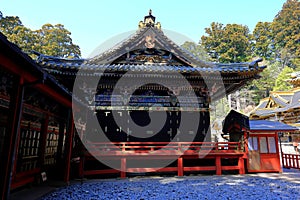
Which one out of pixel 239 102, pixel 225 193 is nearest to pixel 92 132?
pixel 225 193

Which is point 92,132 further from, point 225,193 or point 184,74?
point 225,193

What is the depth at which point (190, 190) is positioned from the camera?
6773mm

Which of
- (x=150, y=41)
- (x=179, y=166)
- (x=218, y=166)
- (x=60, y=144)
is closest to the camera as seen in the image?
(x=60, y=144)

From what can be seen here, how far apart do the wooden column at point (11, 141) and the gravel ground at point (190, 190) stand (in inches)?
69.8

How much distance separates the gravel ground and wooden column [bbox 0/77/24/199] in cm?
177

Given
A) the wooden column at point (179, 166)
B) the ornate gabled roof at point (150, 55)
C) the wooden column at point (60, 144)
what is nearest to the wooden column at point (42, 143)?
the wooden column at point (60, 144)

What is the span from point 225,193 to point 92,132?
7.75m

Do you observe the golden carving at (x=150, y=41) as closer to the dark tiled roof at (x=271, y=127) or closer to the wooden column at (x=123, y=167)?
the wooden column at (x=123, y=167)

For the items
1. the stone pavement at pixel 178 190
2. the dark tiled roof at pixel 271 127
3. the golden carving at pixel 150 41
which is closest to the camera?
the stone pavement at pixel 178 190

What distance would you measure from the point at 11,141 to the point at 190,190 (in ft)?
18.9

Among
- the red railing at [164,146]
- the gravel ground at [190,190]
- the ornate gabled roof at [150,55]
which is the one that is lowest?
the gravel ground at [190,190]

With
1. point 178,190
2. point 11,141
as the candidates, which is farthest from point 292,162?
point 11,141

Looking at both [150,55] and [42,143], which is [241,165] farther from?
[42,143]

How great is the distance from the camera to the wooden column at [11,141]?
417 cm
